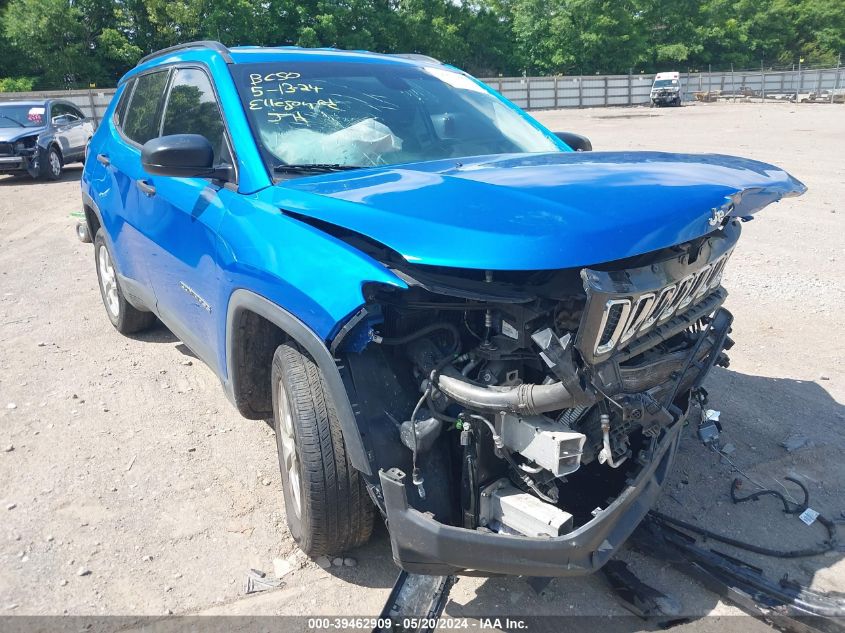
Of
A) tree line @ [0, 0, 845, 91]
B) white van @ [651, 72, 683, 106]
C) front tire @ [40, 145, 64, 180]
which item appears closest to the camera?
front tire @ [40, 145, 64, 180]

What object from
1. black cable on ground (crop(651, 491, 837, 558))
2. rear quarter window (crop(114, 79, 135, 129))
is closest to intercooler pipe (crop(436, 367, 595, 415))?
black cable on ground (crop(651, 491, 837, 558))

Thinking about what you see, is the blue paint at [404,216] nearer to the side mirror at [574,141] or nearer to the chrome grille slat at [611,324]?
the chrome grille slat at [611,324]

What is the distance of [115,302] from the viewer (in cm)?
557

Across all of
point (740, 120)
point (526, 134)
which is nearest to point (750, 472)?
point (526, 134)

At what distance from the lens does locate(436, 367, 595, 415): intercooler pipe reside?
85.3 inches

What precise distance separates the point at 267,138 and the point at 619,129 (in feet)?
78.4

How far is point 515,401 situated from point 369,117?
73.7 inches

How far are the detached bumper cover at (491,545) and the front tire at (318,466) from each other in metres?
0.38

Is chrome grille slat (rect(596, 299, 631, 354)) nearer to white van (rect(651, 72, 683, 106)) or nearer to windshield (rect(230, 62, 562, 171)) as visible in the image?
windshield (rect(230, 62, 562, 171))

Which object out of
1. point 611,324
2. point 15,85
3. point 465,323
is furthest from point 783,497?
point 15,85

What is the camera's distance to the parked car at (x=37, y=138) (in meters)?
14.3

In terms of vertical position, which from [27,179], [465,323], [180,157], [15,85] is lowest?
[27,179]

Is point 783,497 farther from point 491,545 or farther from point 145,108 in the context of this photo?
point 145,108

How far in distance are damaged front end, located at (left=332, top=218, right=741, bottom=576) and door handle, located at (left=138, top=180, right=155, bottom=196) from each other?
2019 millimetres
